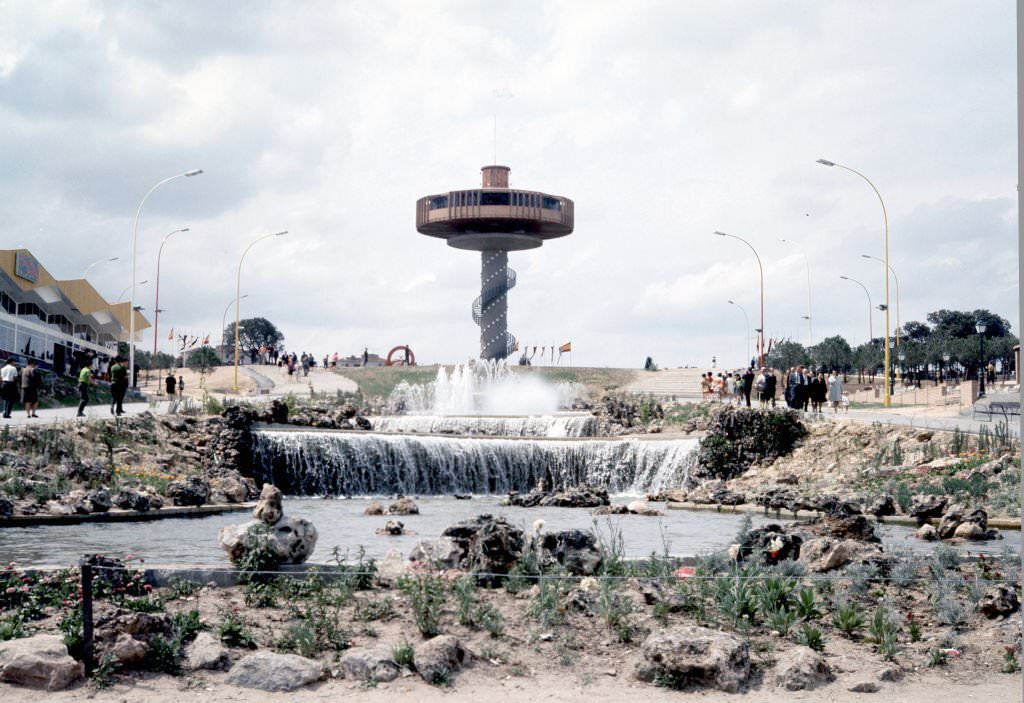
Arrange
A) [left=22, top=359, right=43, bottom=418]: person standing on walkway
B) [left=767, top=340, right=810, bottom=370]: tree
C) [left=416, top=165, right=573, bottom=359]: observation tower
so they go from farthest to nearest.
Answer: [left=767, top=340, right=810, bottom=370]: tree → [left=416, top=165, right=573, bottom=359]: observation tower → [left=22, top=359, right=43, bottom=418]: person standing on walkway

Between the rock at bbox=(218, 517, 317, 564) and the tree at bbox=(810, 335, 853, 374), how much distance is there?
326 feet

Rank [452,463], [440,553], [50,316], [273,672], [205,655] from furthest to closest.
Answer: [50,316]
[452,463]
[440,553]
[205,655]
[273,672]

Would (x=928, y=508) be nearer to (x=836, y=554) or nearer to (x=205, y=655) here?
(x=836, y=554)

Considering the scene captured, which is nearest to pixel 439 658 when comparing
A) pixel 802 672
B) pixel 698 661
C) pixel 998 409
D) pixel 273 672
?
pixel 273 672

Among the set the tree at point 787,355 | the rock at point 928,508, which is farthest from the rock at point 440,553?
the tree at point 787,355

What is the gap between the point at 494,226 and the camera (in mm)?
81250

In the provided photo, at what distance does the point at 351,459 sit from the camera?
97.6 ft

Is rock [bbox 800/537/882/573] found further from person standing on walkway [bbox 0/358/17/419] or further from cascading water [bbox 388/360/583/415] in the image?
cascading water [bbox 388/360/583/415]

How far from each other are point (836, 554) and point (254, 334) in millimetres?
142777

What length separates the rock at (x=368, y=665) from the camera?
7.75 metres

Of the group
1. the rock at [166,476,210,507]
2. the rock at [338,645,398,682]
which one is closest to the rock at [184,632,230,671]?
the rock at [338,645,398,682]

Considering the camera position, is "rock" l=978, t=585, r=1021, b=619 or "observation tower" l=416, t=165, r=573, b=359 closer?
"rock" l=978, t=585, r=1021, b=619

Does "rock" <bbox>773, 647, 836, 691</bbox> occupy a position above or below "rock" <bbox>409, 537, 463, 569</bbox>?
below

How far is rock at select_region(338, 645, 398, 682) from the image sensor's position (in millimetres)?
7746
